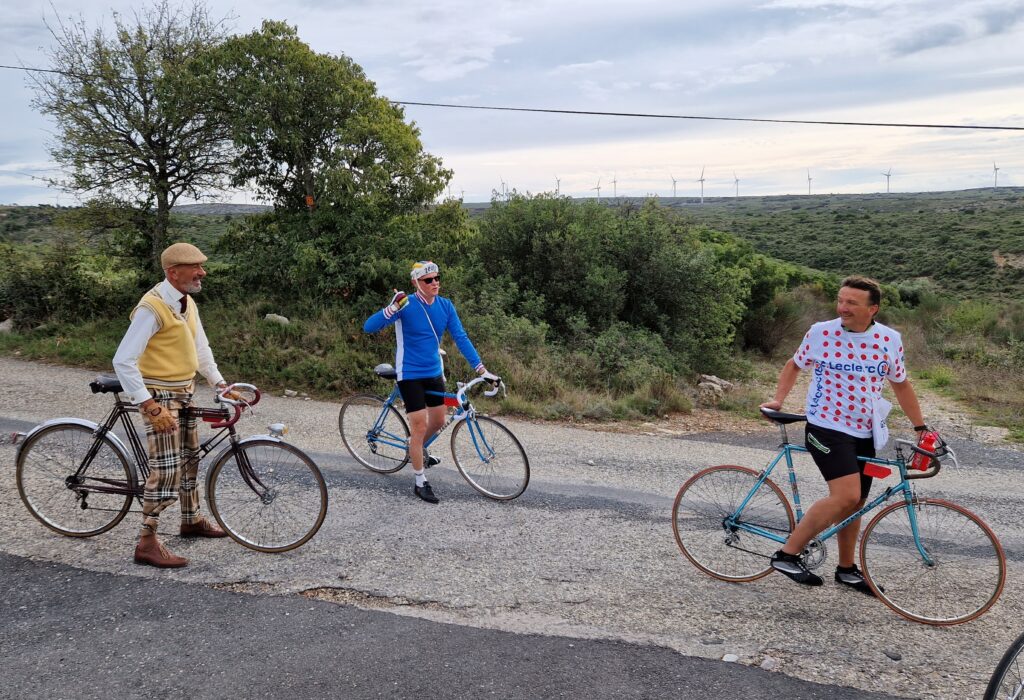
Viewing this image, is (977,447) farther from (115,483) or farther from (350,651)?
(115,483)

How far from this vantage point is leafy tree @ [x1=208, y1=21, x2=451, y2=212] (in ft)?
46.3

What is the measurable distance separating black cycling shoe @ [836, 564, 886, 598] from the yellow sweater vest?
445 cm

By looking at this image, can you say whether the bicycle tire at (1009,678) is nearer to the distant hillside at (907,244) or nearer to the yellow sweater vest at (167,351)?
the yellow sweater vest at (167,351)

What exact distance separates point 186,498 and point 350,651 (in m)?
2.01

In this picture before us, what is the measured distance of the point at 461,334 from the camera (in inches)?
265

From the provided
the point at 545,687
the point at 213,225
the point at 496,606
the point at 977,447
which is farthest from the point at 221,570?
the point at 213,225

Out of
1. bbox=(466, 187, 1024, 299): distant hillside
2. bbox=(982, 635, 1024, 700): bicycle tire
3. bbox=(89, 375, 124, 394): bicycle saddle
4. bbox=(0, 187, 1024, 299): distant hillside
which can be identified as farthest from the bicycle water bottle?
bbox=(466, 187, 1024, 299): distant hillside

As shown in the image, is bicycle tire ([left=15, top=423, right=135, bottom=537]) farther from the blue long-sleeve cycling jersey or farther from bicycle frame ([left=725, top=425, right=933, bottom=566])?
bicycle frame ([left=725, top=425, right=933, bottom=566])

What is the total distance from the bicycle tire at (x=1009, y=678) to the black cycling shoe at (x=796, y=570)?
5.60 ft

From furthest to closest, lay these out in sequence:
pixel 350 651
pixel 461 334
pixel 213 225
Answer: pixel 213 225, pixel 461 334, pixel 350 651

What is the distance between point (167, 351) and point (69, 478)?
49.7 inches

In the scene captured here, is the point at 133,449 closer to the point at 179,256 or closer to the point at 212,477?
the point at 212,477

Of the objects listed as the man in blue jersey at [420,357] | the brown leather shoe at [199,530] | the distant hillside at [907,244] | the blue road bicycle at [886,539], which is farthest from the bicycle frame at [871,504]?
the distant hillside at [907,244]

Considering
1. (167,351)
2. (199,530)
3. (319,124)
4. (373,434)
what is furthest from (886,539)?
(319,124)
